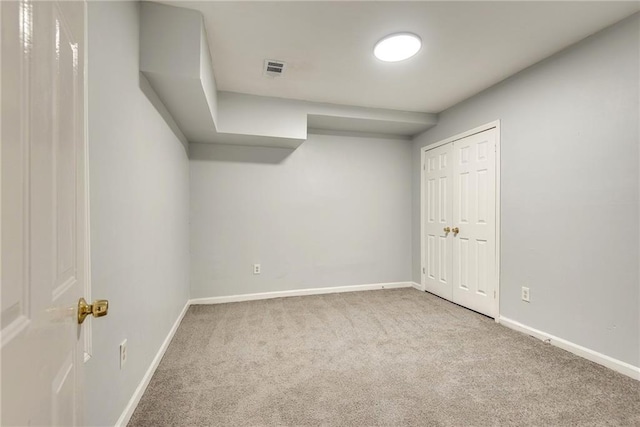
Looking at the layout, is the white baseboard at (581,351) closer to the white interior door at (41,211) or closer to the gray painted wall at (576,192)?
the gray painted wall at (576,192)

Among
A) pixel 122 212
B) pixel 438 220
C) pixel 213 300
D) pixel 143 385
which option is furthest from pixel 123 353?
pixel 438 220

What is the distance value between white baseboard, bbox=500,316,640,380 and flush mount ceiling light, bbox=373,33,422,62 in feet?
8.26

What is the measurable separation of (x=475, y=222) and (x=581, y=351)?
134 cm

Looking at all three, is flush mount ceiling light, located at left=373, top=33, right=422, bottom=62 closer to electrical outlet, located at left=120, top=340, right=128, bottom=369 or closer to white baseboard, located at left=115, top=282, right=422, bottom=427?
electrical outlet, located at left=120, top=340, right=128, bottom=369

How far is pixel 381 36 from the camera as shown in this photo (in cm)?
201

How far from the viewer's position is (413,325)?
2.66 m

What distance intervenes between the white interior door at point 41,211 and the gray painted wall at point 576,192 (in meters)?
2.81

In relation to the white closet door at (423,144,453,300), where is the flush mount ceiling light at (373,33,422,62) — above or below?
above

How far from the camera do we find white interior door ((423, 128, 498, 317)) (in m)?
2.82

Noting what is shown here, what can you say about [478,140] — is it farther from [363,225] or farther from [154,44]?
[154,44]

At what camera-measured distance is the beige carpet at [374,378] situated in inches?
58.4

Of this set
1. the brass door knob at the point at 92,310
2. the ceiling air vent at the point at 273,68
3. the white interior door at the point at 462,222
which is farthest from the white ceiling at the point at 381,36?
the brass door knob at the point at 92,310

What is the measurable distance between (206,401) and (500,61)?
3.28 meters

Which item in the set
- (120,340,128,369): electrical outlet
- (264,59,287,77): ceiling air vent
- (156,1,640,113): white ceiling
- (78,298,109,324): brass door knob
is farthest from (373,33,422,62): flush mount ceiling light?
(120,340,128,369): electrical outlet
